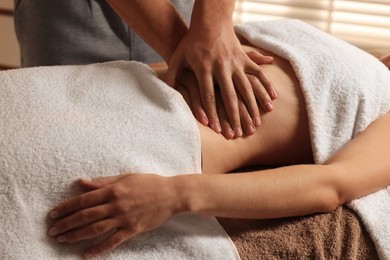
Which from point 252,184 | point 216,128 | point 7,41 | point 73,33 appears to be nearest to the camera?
point 252,184

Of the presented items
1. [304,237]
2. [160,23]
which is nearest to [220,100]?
[160,23]

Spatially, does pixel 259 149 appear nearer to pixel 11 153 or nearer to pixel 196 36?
pixel 196 36

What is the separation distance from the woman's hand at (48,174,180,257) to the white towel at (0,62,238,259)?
25mm

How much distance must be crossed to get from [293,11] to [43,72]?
1.63 meters

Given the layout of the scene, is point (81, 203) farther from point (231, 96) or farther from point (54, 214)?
point (231, 96)

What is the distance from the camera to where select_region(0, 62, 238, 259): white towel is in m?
1.03

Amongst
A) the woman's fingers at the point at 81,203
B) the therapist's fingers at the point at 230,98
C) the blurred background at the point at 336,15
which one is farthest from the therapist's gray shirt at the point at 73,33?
the woman's fingers at the point at 81,203

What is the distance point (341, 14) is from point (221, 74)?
1.44 meters

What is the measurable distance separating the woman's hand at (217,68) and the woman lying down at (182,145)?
4 cm

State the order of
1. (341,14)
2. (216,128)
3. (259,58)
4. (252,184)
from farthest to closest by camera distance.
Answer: (341,14), (259,58), (216,128), (252,184)

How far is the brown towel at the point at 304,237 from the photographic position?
1.15 m

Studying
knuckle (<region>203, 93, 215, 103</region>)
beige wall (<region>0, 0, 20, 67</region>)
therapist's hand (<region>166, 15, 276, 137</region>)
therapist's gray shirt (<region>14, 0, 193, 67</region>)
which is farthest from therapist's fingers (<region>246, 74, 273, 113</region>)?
beige wall (<region>0, 0, 20, 67</region>)

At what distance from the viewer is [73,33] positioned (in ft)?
6.10

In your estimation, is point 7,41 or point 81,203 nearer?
point 81,203
